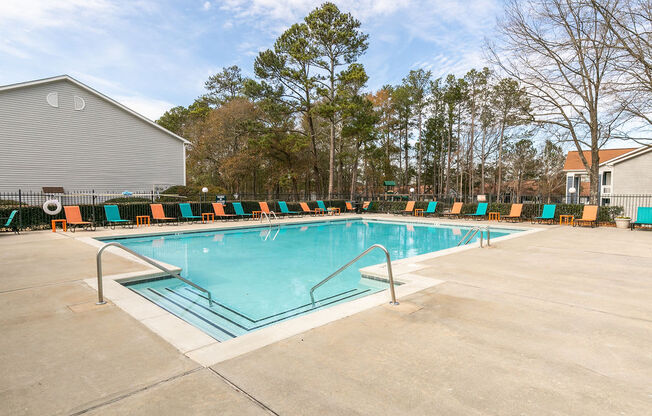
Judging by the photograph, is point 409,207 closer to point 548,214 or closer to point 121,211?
point 548,214

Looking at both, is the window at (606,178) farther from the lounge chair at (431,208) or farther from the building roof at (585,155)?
the lounge chair at (431,208)

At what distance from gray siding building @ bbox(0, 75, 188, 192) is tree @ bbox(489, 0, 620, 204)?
1920 centimetres

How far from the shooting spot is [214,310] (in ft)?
14.8

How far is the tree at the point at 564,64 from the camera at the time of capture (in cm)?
1384

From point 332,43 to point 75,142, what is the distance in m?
16.4

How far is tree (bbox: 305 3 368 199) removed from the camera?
73.1 feet

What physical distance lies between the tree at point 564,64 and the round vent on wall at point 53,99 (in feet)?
70.1

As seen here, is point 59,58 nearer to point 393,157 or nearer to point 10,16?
point 10,16

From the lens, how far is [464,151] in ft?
116

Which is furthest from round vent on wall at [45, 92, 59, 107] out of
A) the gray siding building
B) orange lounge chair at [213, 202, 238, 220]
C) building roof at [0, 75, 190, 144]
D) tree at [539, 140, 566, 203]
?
tree at [539, 140, 566, 203]

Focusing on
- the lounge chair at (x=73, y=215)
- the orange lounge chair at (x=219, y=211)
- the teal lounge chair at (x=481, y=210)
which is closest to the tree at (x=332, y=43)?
the orange lounge chair at (x=219, y=211)

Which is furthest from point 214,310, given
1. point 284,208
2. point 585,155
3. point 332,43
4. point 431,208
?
point 585,155

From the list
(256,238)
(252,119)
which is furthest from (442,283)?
(252,119)

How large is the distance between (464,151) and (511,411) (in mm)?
36790
